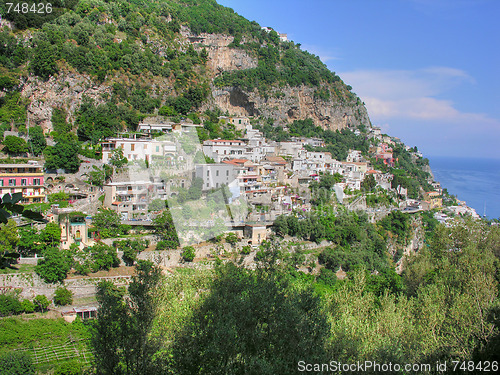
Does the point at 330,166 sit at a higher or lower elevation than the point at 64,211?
higher

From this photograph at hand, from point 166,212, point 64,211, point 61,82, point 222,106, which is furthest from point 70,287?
point 222,106

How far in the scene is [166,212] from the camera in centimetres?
1903

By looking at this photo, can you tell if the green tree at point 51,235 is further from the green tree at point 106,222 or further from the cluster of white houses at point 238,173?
the cluster of white houses at point 238,173

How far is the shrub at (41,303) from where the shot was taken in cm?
1381

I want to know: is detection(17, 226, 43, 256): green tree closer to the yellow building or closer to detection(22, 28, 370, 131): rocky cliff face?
detection(22, 28, 370, 131): rocky cliff face

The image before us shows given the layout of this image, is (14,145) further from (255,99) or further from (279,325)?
(255,99)

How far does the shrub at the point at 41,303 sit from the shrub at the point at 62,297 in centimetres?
36

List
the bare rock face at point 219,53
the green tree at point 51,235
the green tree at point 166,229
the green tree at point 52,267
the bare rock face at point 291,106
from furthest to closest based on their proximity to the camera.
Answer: the bare rock face at point 219,53, the bare rock face at point 291,106, the green tree at point 166,229, the green tree at point 51,235, the green tree at point 52,267

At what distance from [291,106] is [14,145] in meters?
31.2

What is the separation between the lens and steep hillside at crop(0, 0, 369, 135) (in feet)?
85.3

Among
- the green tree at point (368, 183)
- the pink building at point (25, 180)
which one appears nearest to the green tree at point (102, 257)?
the pink building at point (25, 180)

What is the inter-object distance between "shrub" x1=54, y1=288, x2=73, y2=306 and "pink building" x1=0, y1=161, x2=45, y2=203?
5441mm

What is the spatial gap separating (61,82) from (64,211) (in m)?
14.0

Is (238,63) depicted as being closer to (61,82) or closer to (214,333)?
(61,82)
